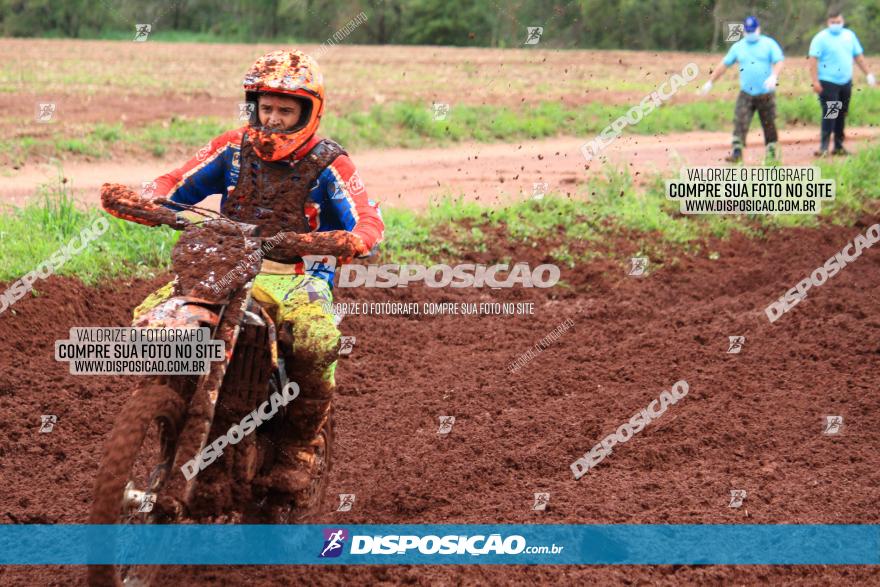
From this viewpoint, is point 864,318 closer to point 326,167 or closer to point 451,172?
point 326,167

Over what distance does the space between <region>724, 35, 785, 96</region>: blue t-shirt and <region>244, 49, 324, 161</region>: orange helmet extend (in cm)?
1223

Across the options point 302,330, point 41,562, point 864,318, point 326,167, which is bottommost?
point 41,562

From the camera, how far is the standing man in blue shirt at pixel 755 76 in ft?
52.6

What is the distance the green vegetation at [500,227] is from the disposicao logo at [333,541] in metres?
4.64

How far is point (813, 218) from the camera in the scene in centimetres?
1274

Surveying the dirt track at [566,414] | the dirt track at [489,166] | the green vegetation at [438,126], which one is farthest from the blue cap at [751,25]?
the dirt track at [566,414]

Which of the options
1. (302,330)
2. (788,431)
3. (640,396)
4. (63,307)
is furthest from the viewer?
(63,307)

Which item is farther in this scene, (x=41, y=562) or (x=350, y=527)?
(x=350, y=527)

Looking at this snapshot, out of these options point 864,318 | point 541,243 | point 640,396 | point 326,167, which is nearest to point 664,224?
point 541,243

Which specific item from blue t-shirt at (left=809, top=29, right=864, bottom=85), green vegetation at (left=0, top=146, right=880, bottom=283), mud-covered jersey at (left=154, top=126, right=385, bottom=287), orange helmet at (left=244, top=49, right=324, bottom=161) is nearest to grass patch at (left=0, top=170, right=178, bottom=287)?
green vegetation at (left=0, top=146, right=880, bottom=283)

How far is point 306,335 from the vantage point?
16.2 ft

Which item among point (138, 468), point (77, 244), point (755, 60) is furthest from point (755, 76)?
point (138, 468)

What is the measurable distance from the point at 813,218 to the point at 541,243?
368 centimetres

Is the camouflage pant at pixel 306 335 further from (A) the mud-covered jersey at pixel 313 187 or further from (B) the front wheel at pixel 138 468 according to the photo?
(B) the front wheel at pixel 138 468
